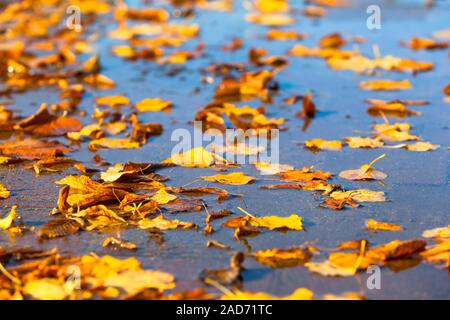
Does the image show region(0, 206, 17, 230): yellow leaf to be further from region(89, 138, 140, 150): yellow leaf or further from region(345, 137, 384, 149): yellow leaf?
region(345, 137, 384, 149): yellow leaf

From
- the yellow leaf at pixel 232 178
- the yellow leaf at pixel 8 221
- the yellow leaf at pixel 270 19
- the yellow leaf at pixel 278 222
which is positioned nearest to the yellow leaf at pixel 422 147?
the yellow leaf at pixel 232 178

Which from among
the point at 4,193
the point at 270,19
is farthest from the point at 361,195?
the point at 270,19

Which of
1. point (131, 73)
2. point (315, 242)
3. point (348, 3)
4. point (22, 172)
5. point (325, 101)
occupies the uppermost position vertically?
point (348, 3)

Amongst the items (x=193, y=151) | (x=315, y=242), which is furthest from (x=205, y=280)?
(x=193, y=151)

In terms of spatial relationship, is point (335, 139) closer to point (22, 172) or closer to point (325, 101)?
point (325, 101)

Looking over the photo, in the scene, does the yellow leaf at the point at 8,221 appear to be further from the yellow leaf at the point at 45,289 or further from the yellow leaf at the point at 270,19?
the yellow leaf at the point at 270,19

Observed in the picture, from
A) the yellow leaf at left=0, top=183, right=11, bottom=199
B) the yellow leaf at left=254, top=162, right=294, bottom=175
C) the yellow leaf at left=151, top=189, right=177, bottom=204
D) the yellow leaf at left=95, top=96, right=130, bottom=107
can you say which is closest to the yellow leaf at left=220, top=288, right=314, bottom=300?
the yellow leaf at left=151, top=189, right=177, bottom=204

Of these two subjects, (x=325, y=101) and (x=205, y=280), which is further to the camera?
(x=325, y=101)
